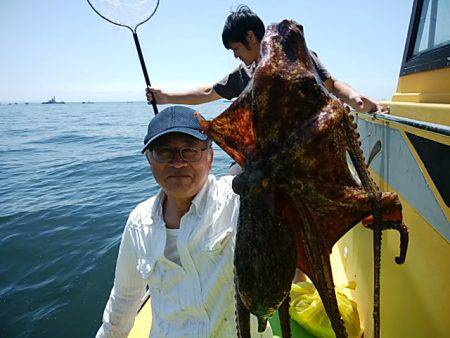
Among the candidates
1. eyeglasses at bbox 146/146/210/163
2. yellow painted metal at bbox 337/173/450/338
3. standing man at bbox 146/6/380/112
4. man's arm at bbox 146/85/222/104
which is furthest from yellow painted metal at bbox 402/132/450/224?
man's arm at bbox 146/85/222/104

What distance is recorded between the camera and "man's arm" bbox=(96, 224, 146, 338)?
2.44 metres

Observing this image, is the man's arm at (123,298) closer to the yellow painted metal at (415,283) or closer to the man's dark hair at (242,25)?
the yellow painted metal at (415,283)

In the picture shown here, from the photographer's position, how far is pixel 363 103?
2268 mm

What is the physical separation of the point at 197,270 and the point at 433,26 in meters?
2.33

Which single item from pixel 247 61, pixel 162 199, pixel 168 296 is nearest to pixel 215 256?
pixel 168 296

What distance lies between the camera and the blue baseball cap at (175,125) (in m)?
2.02

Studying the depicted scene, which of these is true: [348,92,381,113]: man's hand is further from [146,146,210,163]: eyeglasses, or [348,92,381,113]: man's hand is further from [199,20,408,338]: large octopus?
[199,20,408,338]: large octopus

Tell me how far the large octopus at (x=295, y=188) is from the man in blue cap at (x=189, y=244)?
3.45 feet

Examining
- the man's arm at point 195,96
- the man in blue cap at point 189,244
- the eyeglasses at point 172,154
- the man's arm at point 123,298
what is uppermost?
the man's arm at point 195,96

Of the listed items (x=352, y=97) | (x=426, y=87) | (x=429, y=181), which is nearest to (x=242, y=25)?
(x=352, y=97)

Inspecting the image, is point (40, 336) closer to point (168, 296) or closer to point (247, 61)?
point (168, 296)

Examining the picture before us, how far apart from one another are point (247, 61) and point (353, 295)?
2.64 m

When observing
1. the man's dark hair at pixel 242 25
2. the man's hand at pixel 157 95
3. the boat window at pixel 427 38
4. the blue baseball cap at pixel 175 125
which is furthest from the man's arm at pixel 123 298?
the boat window at pixel 427 38

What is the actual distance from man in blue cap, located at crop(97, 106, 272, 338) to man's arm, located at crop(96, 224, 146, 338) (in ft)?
0.88
